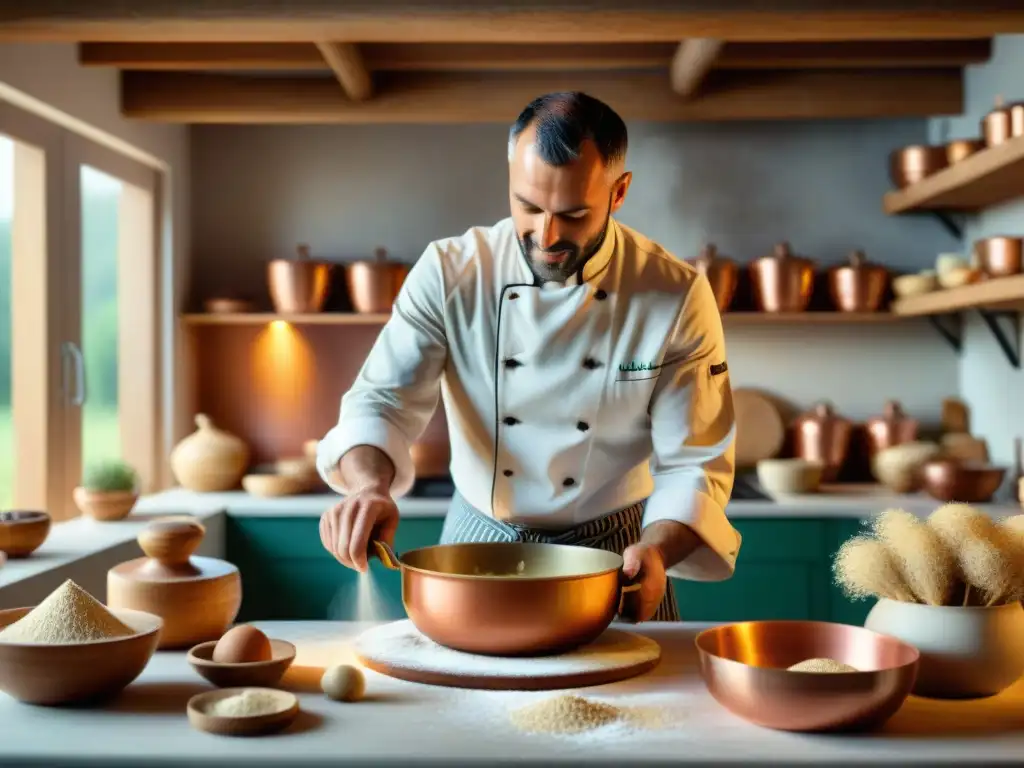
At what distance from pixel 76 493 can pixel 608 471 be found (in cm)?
183

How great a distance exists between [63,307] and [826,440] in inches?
98.6

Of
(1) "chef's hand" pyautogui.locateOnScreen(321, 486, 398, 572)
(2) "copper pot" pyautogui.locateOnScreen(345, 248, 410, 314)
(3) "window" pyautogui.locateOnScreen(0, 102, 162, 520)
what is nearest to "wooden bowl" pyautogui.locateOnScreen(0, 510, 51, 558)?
(3) "window" pyautogui.locateOnScreen(0, 102, 162, 520)

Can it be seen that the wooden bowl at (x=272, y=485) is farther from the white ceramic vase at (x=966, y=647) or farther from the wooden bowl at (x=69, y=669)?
the white ceramic vase at (x=966, y=647)

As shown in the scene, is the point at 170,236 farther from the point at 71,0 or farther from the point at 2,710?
the point at 2,710

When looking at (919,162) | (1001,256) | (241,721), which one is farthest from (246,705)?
(919,162)

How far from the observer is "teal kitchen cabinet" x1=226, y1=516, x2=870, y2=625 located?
3355 millimetres

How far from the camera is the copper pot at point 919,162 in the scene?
3688 millimetres

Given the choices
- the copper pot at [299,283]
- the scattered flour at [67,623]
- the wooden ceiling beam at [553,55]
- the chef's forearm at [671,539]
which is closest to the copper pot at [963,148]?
the wooden ceiling beam at [553,55]

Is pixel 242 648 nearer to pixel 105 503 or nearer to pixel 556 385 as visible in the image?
pixel 556 385

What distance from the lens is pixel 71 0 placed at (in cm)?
255

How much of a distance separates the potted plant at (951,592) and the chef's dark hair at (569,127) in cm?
67

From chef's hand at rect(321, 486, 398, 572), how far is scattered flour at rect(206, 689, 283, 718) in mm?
267

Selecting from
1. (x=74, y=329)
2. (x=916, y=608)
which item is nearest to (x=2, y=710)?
(x=916, y=608)

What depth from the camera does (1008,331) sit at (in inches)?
142
